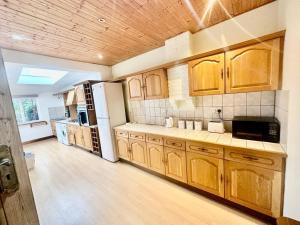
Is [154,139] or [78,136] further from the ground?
[154,139]

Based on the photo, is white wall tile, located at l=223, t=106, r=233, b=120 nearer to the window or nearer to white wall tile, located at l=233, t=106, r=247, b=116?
white wall tile, located at l=233, t=106, r=247, b=116

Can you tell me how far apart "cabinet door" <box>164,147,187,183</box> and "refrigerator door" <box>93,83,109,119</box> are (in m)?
1.70

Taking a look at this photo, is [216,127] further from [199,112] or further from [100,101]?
[100,101]

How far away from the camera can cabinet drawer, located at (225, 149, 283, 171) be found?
56.4 inches

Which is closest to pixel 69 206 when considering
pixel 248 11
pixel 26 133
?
pixel 248 11

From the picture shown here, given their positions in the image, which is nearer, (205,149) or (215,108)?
(205,149)

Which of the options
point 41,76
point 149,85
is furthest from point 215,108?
point 41,76

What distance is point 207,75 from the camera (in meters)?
1.93

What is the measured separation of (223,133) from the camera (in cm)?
210

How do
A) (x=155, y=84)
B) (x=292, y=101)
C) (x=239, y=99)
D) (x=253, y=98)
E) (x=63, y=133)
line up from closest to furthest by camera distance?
(x=292, y=101)
(x=253, y=98)
(x=239, y=99)
(x=155, y=84)
(x=63, y=133)

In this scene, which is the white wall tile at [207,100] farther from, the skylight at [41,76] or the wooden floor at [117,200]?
the skylight at [41,76]

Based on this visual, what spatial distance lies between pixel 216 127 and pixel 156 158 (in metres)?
1.15

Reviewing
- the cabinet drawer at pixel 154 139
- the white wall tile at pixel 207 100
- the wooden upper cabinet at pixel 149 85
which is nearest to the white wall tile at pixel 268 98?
the white wall tile at pixel 207 100

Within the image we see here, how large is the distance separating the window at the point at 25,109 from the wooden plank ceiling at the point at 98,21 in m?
4.58
